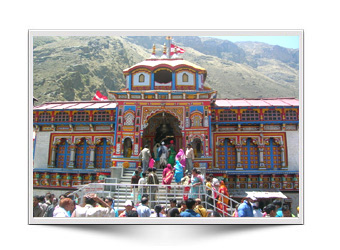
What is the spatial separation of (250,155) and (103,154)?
907 cm

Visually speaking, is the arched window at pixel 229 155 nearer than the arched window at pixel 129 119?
No

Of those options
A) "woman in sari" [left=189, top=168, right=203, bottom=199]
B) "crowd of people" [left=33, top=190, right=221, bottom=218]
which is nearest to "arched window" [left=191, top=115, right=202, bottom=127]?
"woman in sari" [left=189, top=168, right=203, bottom=199]

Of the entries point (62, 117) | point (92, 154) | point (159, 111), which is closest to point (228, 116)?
point (159, 111)

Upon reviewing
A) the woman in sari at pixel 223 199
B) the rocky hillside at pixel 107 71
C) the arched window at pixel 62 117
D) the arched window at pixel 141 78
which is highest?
the rocky hillside at pixel 107 71

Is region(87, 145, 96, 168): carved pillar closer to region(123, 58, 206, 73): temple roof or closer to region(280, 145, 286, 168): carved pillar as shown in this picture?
region(123, 58, 206, 73): temple roof

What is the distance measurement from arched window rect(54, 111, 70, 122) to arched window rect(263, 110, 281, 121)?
40.0 ft

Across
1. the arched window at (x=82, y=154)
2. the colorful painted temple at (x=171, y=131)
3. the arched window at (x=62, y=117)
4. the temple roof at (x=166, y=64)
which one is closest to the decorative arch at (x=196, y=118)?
the colorful painted temple at (x=171, y=131)

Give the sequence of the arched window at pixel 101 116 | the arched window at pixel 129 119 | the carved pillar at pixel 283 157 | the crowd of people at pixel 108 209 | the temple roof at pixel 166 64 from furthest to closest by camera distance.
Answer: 1. the arched window at pixel 101 116
2. the carved pillar at pixel 283 157
3. the temple roof at pixel 166 64
4. the arched window at pixel 129 119
5. the crowd of people at pixel 108 209

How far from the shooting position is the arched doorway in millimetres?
19531

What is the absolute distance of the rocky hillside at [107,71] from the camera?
59500 millimetres

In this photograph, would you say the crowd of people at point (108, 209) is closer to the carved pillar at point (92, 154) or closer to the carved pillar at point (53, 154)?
the carved pillar at point (92, 154)

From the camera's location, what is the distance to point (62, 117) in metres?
19.8

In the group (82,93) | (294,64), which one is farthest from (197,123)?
(294,64)
